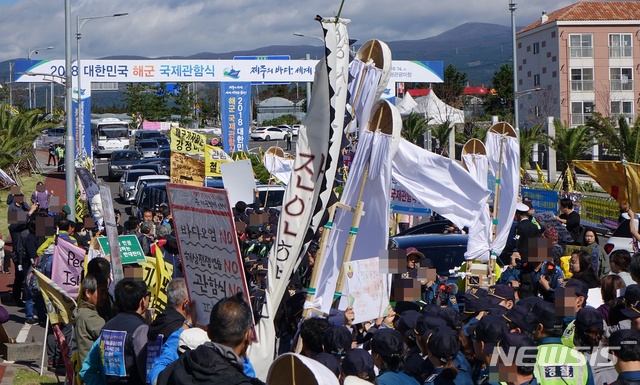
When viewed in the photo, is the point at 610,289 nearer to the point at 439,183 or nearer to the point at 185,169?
the point at 439,183

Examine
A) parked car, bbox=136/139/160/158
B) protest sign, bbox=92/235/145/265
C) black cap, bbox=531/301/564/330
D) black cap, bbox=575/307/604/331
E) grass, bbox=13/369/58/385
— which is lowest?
grass, bbox=13/369/58/385

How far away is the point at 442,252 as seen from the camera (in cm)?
1227

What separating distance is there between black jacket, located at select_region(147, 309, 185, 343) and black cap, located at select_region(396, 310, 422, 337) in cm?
160

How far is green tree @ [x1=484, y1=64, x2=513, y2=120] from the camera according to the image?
82.0m

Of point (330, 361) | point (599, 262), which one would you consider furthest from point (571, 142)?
point (330, 361)

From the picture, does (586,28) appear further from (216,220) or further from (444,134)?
(216,220)

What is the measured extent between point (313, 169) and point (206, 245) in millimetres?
1154

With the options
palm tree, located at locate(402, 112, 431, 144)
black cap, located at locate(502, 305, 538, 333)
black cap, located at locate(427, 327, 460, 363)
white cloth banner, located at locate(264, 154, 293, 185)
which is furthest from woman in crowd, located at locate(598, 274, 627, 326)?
palm tree, located at locate(402, 112, 431, 144)

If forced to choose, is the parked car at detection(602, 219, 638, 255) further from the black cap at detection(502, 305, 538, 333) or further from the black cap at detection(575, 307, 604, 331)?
the black cap at detection(502, 305, 538, 333)

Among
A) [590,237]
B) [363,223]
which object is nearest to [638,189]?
[590,237]

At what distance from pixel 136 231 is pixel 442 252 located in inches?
183

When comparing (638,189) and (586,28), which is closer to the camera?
(638,189)

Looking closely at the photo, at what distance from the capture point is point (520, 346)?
17.4 ft

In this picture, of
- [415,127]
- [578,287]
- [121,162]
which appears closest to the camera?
[578,287]
